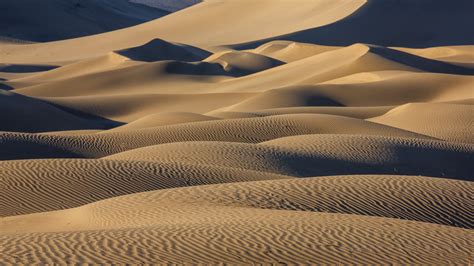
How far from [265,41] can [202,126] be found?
46.0m

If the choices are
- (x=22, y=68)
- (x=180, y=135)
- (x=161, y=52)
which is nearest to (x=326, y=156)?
(x=180, y=135)

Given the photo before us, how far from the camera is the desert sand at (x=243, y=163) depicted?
7367 millimetres

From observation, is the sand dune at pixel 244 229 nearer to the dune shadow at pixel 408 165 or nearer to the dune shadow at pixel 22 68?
the dune shadow at pixel 408 165

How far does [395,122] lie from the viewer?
24.0 m

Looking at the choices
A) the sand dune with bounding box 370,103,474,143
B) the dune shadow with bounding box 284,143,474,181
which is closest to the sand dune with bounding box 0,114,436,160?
the sand dune with bounding box 370,103,474,143

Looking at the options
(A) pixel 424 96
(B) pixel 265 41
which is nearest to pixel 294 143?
(A) pixel 424 96

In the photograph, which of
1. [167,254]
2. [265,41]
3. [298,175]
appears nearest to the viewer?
[167,254]

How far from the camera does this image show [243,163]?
50.4 feet

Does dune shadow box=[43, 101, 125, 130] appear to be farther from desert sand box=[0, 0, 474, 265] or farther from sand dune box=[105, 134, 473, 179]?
sand dune box=[105, 134, 473, 179]

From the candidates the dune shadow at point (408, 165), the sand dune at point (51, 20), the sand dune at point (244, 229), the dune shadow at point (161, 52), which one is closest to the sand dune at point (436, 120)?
the dune shadow at point (408, 165)

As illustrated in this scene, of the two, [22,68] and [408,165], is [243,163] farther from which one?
[22,68]

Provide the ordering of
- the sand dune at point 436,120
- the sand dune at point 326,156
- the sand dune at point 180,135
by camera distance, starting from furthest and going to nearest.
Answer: the sand dune at point 436,120, the sand dune at point 180,135, the sand dune at point 326,156

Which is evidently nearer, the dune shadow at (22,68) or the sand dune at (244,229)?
the sand dune at (244,229)

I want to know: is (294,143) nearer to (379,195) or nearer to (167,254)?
(379,195)
